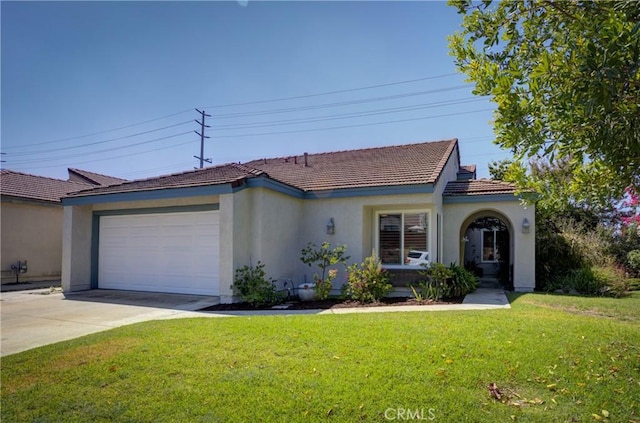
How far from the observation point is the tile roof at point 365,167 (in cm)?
1367

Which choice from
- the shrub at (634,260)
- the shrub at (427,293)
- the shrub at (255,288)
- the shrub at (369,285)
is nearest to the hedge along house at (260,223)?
the shrub at (255,288)

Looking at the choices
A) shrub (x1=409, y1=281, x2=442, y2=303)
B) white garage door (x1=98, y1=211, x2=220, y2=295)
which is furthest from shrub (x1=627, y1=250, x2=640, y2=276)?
white garage door (x1=98, y1=211, x2=220, y2=295)

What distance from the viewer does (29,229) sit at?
17.8 metres

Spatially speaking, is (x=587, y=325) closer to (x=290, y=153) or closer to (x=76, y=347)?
(x=76, y=347)

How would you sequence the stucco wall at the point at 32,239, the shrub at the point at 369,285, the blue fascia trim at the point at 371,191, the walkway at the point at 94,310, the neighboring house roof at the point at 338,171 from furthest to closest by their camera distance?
the stucco wall at the point at 32,239, the neighboring house roof at the point at 338,171, the blue fascia trim at the point at 371,191, the shrub at the point at 369,285, the walkway at the point at 94,310

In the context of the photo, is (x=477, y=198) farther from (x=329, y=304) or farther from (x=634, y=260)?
(x=634, y=260)

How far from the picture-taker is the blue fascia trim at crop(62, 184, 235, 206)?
11.6 metres

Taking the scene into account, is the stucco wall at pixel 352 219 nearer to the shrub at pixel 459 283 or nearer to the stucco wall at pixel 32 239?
the shrub at pixel 459 283

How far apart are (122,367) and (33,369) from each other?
1425mm

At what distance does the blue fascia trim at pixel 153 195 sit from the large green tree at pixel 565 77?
8.18m

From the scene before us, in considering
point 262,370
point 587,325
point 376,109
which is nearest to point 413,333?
point 262,370

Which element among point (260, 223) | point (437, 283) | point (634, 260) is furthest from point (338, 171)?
point (634, 260)

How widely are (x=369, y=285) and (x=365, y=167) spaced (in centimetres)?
599

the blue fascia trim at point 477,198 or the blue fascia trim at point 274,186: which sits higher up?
the blue fascia trim at point 274,186
